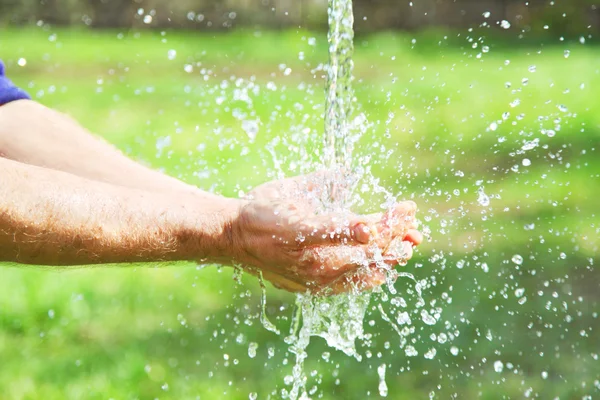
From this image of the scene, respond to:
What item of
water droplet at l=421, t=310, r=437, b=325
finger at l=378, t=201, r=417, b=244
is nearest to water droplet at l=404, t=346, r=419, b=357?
water droplet at l=421, t=310, r=437, b=325

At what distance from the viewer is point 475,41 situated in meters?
12.0

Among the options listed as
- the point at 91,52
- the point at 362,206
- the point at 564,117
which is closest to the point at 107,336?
the point at 362,206

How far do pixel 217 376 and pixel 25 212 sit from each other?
1344 millimetres

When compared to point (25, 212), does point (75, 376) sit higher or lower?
A: lower

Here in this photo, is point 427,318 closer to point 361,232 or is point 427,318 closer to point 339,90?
point 339,90

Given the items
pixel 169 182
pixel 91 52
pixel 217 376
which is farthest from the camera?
pixel 91 52

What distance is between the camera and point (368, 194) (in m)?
4.71

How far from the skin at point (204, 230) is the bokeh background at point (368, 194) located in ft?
0.94

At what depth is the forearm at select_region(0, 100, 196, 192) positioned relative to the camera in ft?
9.12

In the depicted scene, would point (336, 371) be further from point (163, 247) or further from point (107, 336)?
point (163, 247)

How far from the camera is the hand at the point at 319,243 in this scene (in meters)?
2.22

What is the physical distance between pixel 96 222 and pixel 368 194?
2611 mm

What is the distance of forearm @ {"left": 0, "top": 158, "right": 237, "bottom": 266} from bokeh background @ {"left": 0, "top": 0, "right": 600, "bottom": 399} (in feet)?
0.90

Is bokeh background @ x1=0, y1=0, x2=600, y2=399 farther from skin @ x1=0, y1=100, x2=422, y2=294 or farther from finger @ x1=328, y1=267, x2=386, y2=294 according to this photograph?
finger @ x1=328, y1=267, x2=386, y2=294
